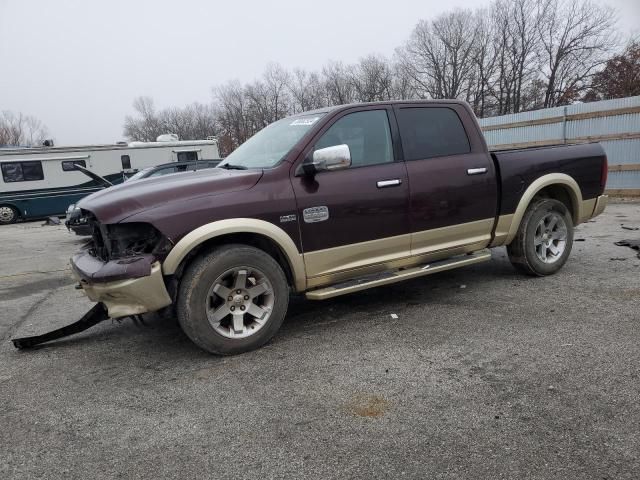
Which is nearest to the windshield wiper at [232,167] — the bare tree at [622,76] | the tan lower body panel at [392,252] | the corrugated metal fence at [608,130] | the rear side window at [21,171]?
the tan lower body panel at [392,252]

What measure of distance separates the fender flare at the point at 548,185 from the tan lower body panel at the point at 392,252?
391mm

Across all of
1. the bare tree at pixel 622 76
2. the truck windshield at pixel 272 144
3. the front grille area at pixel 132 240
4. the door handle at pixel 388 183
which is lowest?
the front grille area at pixel 132 240

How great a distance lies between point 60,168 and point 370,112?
16706 mm

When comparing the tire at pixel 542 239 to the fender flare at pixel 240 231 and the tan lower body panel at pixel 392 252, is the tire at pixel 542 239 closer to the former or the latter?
the tan lower body panel at pixel 392 252

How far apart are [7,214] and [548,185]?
60.6 ft

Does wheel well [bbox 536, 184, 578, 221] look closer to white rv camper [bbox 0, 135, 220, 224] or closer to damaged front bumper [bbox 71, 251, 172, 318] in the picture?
damaged front bumper [bbox 71, 251, 172, 318]

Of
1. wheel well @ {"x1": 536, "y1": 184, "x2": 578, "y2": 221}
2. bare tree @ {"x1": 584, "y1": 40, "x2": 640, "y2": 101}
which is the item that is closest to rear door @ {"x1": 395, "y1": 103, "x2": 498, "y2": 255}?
wheel well @ {"x1": 536, "y1": 184, "x2": 578, "y2": 221}

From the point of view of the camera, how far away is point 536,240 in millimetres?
5402

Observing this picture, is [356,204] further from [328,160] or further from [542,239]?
[542,239]

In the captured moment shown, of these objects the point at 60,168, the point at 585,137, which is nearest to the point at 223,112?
the point at 60,168

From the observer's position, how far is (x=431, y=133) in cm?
471

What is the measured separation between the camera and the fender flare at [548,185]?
5.17m

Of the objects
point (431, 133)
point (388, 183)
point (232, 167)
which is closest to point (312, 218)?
point (388, 183)

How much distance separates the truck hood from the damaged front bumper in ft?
1.12
